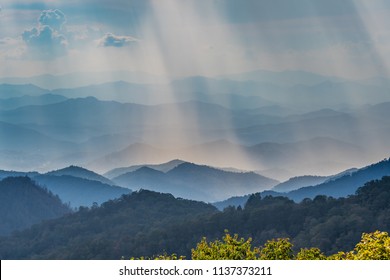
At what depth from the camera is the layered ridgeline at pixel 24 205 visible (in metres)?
194

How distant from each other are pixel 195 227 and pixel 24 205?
75829 millimetres

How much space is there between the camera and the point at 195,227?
130 metres

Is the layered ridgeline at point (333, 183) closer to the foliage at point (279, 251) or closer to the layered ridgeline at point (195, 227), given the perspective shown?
the layered ridgeline at point (195, 227)

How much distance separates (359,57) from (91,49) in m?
53.3

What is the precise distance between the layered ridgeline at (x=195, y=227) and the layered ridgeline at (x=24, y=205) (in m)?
34.3

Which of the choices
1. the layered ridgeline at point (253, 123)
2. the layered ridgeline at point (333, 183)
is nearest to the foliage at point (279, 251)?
the layered ridgeline at point (333, 183)

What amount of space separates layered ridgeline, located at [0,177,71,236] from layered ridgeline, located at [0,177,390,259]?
1350 inches

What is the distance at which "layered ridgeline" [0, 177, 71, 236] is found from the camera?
7623 inches

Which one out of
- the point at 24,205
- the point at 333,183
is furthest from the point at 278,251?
the point at 24,205

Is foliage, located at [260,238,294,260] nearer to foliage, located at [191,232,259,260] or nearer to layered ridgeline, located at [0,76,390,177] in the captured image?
foliage, located at [191,232,259,260]

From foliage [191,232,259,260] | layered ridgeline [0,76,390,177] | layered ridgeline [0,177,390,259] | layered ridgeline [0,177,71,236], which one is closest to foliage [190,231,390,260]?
foliage [191,232,259,260]

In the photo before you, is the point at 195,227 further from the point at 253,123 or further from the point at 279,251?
the point at 279,251

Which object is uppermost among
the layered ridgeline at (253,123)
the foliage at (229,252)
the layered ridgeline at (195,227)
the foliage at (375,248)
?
the layered ridgeline at (253,123)
